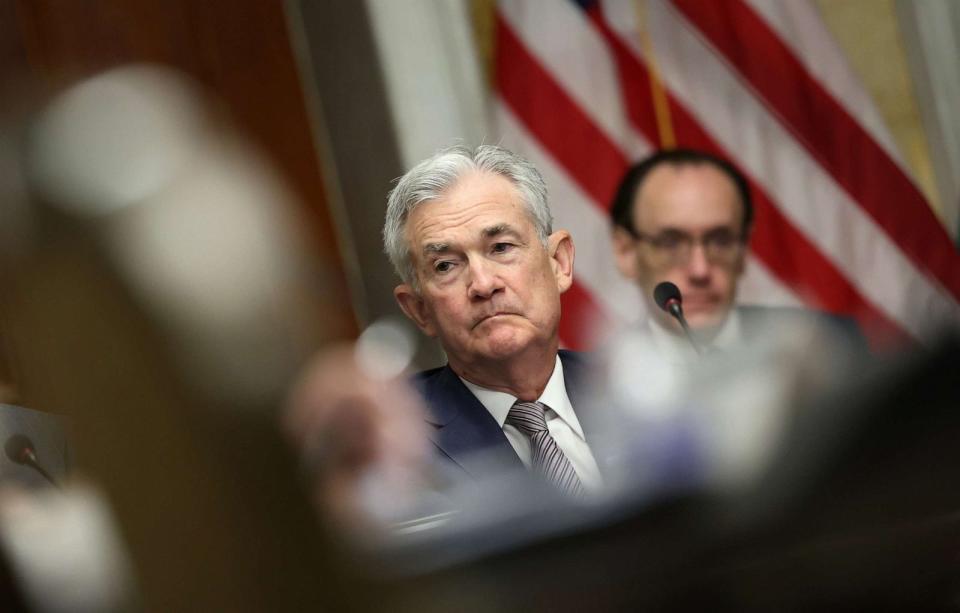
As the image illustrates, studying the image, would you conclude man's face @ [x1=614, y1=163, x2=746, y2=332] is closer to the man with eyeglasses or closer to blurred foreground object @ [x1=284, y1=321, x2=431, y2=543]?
the man with eyeglasses

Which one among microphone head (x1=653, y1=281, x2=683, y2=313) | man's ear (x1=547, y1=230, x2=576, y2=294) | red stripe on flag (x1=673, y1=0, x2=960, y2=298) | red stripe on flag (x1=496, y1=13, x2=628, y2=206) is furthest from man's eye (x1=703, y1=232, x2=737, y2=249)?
red stripe on flag (x1=673, y1=0, x2=960, y2=298)

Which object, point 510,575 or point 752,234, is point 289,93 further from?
point 752,234

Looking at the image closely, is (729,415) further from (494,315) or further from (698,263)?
Result: (698,263)

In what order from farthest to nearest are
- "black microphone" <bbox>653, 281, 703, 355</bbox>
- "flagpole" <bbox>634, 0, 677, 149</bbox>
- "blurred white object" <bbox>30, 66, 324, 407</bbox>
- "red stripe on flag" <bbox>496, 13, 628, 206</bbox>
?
1. "flagpole" <bbox>634, 0, 677, 149</bbox>
2. "red stripe on flag" <bbox>496, 13, 628, 206</bbox>
3. "black microphone" <bbox>653, 281, 703, 355</bbox>
4. "blurred white object" <bbox>30, 66, 324, 407</bbox>

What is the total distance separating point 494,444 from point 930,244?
1582 millimetres

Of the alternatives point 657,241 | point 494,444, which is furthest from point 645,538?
point 657,241

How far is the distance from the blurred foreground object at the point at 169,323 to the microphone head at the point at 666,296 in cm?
36

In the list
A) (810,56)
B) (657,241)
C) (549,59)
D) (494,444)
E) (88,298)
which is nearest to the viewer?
(88,298)

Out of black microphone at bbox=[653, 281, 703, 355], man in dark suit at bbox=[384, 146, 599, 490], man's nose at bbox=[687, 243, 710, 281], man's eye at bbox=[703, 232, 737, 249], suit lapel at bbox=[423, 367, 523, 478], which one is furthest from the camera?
man's eye at bbox=[703, 232, 737, 249]

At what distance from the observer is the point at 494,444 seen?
0.27 m

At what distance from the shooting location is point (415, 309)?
31 centimetres

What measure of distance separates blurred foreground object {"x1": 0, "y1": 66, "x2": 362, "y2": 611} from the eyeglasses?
0.56 meters

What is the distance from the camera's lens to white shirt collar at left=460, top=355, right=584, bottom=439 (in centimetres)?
31

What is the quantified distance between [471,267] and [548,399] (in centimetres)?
4
